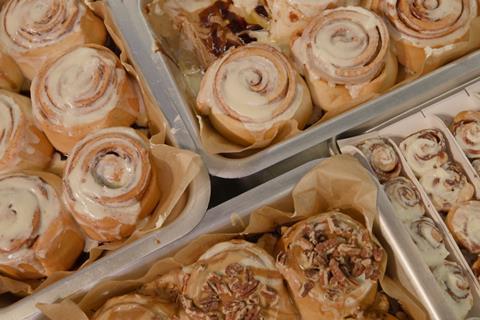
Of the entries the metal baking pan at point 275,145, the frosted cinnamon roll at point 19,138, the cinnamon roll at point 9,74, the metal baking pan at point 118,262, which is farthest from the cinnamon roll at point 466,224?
the cinnamon roll at point 9,74

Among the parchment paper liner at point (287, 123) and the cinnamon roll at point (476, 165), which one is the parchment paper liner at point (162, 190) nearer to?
the parchment paper liner at point (287, 123)

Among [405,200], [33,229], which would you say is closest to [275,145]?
[405,200]

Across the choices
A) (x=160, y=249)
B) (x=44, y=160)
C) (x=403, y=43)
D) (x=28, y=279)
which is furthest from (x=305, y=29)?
(x=28, y=279)

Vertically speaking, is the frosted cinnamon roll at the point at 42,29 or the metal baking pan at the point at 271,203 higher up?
the frosted cinnamon roll at the point at 42,29

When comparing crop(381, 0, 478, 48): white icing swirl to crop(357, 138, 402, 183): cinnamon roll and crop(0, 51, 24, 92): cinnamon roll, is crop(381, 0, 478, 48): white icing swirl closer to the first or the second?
crop(357, 138, 402, 183): cinnamon roll

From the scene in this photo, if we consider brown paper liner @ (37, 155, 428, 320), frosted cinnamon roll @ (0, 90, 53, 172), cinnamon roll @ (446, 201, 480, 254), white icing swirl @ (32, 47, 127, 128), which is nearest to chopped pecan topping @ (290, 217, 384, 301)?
brown paper liner @ (37, 155, 428, 320)

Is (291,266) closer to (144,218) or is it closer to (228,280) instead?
(228,280)
